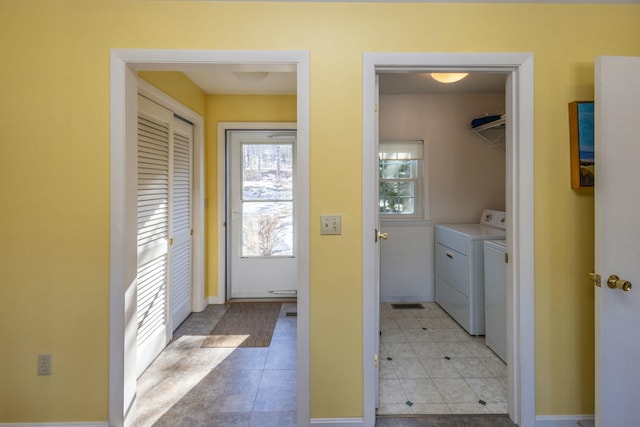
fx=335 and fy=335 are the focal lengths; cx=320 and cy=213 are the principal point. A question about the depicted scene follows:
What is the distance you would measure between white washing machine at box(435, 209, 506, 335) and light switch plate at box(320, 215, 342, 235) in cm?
162

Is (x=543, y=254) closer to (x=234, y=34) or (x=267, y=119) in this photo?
(x=234, y=34)

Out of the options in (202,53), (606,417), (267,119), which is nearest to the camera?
(606,417)

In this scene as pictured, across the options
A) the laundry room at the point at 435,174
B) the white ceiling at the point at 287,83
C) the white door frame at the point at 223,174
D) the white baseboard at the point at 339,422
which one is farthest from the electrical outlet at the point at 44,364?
the laundry room at the point at 435,174

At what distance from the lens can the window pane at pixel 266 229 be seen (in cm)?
380

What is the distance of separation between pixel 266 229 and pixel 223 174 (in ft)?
2.52

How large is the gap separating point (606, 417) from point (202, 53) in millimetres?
2608

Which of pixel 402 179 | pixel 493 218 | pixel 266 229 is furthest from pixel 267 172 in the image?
pixel 493 218

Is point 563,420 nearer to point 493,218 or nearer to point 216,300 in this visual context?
point 493,218

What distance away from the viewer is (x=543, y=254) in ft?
5.79

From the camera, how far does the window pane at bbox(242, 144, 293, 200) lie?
3771 mm

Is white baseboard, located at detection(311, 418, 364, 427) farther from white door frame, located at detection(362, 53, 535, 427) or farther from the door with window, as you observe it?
the door with window

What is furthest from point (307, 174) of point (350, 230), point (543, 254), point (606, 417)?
point (606, 417)

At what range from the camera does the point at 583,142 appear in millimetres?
1711

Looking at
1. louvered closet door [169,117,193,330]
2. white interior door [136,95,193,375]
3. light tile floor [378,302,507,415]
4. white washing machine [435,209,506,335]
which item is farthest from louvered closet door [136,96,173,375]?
white washing machine [435,209,506,335]
